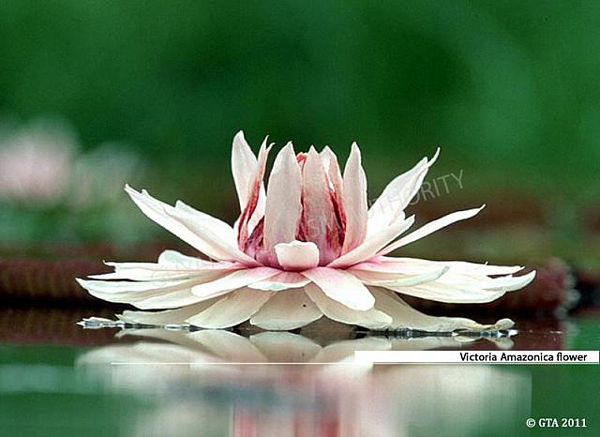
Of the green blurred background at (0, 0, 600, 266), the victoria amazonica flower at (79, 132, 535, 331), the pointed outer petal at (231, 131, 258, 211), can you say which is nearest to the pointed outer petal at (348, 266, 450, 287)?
the victoria amazonica flower at (79, 132, 535, 331)

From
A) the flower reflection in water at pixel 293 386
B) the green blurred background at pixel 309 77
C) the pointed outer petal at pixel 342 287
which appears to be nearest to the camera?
the flower reflection in water at pixel 293 386

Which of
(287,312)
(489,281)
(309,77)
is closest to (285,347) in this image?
(287,312)

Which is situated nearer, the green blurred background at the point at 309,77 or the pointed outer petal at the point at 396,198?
the pointed outer petal at the point at 396,198

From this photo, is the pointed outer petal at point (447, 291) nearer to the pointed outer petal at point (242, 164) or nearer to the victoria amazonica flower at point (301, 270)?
the victoria amazonica flower at point (301, 270)

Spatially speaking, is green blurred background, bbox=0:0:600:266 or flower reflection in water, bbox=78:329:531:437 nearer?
flower reflection in water, bbox=78:329:531:437

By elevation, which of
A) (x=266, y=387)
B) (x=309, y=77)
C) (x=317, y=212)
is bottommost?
(x=266, y=387)

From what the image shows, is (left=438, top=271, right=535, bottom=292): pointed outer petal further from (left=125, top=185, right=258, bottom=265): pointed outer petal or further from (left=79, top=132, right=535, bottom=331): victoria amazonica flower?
(left=125, top=185, right=258, bottom=265): pointed outer petal

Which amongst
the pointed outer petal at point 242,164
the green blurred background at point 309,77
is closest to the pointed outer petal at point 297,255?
the pointed outer petal at point 242,164

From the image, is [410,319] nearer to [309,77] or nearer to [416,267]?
[416,267]
